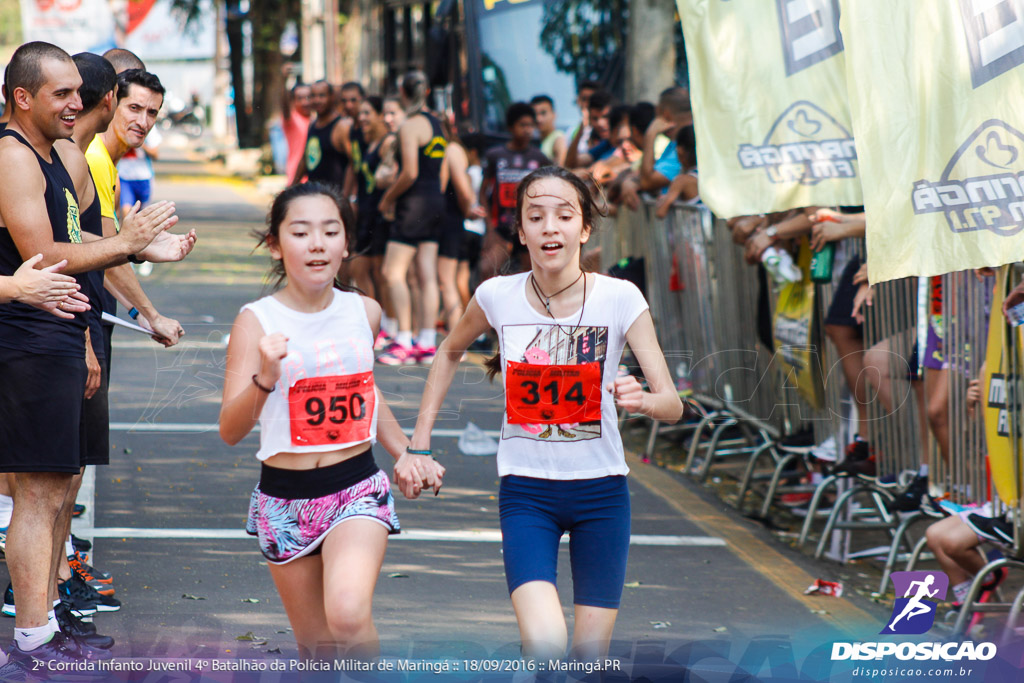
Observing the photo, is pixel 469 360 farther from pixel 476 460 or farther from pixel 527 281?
pixel 527 281

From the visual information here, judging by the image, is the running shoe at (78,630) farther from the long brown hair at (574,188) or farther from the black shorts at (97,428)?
the long brown hair at (574,188)

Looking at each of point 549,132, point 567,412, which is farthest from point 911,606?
point 549,132

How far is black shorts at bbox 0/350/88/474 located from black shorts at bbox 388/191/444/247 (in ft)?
21.6

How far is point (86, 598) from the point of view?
5.10 metres

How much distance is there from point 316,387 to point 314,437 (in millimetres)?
148

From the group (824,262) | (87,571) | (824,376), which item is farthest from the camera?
(824,376)

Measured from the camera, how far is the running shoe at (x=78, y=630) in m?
4.66

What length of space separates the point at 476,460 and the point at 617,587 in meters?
4.05

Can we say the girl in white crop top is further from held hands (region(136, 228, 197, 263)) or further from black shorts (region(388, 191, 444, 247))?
black shorts (region(388, 191, 444, 247))

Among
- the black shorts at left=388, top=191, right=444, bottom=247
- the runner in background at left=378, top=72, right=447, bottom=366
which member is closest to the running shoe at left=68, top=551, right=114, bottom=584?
the runner in background at left=378, top=72, right=447, bottom=366

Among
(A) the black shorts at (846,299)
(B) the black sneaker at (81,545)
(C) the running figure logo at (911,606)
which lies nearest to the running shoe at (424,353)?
(A) the black shorts at (846,299)

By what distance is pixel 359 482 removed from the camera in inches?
156

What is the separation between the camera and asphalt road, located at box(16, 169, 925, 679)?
4910 millimetres

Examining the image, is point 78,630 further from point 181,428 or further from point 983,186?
point 983,186
